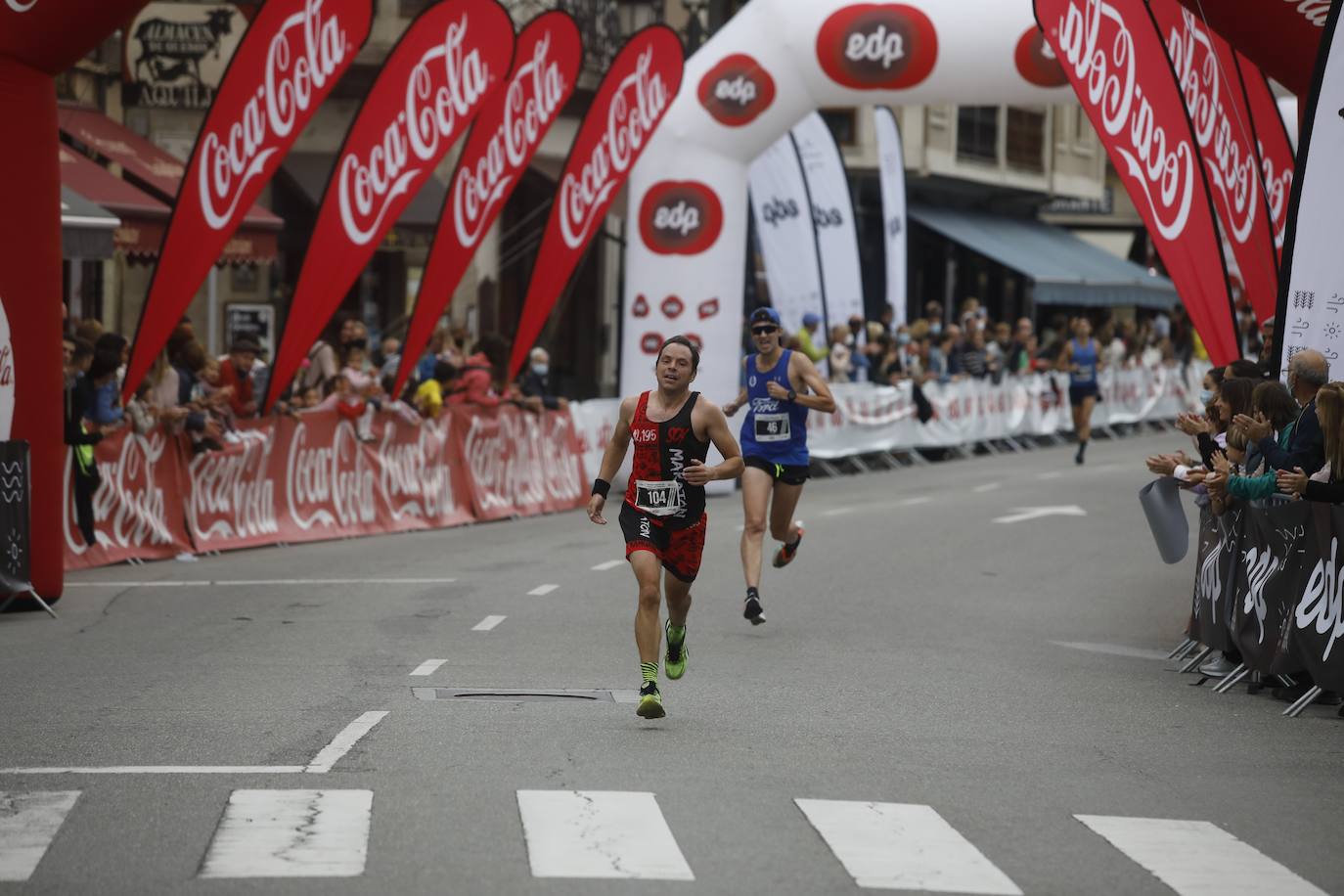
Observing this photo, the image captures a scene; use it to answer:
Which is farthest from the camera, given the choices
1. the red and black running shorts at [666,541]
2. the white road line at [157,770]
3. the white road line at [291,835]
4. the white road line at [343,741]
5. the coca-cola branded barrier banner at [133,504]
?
the coca-cola branded barrier banner at [133,504]

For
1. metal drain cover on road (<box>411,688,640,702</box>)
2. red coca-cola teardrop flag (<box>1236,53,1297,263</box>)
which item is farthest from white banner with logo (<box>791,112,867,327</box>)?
metal drain cover on road (<box>411,688,640,702</box>)

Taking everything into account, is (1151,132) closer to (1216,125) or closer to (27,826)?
(1216,125)

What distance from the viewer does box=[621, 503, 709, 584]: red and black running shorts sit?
34.0ft

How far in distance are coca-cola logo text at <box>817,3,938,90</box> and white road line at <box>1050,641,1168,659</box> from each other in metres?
10.2

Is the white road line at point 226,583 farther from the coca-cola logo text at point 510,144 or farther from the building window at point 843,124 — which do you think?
the building window at point 843,124

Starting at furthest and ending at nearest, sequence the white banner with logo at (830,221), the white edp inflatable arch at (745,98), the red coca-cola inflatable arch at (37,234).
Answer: the white banner with logo at (830,221) → the white edp inflatable arch at (745,98) → the red coca-cola inflatable arch at (37,234)

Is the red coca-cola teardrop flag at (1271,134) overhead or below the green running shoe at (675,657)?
overhead

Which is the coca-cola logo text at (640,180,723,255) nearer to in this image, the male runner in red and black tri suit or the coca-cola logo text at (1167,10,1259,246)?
the coca-cola logo text at (1167,10,1259,246)

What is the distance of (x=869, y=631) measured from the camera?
44.4ft

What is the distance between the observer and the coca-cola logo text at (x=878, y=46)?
22266 millimetres

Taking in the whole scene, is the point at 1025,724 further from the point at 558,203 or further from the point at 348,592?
the point at 558,203

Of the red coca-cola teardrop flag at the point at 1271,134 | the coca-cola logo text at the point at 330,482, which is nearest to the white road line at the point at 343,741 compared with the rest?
the coca-cola logo text at the point at 330,482

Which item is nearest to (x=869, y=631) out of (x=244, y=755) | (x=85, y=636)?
(x=85, y=636)

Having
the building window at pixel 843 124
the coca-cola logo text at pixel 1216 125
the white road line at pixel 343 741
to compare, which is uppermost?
the building window at pixel 843 124
